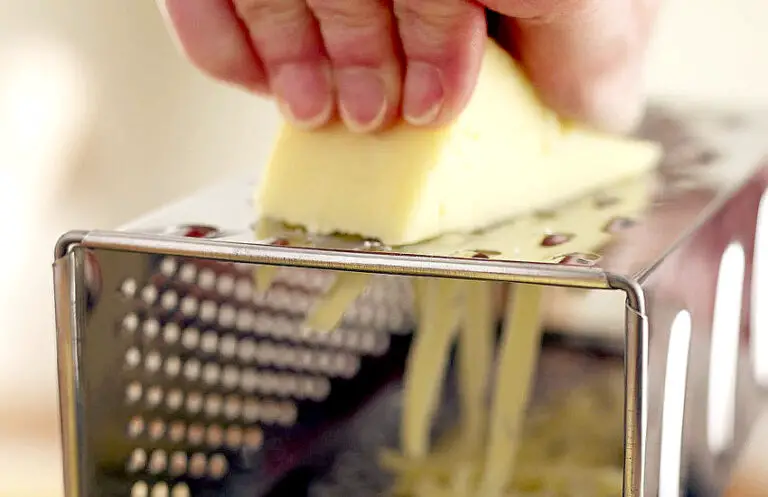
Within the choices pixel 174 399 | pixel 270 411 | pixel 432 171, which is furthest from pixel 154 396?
pixel 432 171

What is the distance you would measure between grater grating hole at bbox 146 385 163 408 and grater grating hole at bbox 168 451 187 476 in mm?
38

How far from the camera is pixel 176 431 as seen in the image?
0.69 metres

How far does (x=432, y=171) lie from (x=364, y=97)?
0.19 ft

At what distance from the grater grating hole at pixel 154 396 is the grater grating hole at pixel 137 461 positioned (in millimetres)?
31

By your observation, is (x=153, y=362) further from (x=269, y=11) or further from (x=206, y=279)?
(x=269, y=11)

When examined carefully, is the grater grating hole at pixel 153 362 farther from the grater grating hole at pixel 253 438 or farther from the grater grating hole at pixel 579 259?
the grater grating hole at pixel 579 259

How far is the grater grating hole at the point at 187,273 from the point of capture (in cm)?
66

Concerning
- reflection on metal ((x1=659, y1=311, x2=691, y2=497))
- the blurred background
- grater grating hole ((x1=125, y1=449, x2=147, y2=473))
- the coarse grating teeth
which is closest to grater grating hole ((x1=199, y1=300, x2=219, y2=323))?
the coarse grating teeth

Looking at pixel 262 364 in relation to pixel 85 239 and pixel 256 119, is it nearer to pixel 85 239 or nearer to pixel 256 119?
→ pixel 85 239

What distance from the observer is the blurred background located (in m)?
1.41

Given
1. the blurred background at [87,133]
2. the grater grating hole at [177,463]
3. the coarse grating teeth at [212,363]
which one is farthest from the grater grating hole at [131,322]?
the blurred background at [87,133]

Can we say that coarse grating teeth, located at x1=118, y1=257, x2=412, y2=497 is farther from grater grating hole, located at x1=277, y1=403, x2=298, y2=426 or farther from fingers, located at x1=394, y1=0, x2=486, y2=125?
fingers, located at x1=394, y1=0, x2=486, y2=125

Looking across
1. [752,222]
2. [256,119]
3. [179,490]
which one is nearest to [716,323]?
[752,222]

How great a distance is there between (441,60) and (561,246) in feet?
0.41
